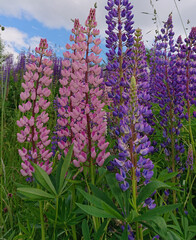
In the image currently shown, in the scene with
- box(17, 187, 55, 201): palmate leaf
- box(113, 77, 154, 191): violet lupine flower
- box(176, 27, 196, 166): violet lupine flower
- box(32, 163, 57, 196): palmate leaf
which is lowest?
box(17, 187, 55, 201): palmate leaf

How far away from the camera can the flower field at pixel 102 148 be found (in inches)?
45.3

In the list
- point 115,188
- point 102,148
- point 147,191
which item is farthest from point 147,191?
point 102,148

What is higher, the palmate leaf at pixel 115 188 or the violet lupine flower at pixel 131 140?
the violet lupine flower at pixel 131 140

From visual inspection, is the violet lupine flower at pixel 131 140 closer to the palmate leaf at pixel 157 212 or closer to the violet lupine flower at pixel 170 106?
the palmate leaf at pixel 157 212

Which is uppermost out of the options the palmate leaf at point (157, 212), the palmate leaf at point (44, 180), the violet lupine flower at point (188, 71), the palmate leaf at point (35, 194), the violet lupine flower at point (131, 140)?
the violet lupine flower at point (188, 71)

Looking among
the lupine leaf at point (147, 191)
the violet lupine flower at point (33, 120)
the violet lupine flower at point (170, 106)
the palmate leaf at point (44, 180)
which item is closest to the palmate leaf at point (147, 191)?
the lupine leaf at point (147, 191)

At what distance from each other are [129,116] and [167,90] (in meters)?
1.10

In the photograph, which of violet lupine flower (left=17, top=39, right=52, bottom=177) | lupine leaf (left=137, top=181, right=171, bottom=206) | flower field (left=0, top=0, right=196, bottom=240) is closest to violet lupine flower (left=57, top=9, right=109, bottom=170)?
flower field (left=0, top=0, right=196, bottom=240)

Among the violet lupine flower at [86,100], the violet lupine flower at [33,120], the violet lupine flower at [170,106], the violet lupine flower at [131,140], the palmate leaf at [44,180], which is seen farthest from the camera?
the violet lupine flower at [170,106]

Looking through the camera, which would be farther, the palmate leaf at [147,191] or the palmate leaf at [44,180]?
the palmate leaf at [44,180]

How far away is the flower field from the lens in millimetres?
1151

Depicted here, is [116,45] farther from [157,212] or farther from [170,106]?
[157,212]

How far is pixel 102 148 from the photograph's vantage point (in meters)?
1.50

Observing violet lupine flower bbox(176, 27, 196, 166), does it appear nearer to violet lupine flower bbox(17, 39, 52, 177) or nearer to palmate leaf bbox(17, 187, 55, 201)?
violet lupine flower bbox(17, 39, 52, 177)
